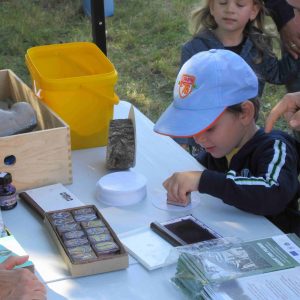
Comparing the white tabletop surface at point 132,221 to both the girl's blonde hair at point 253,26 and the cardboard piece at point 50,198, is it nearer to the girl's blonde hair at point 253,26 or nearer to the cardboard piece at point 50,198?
the cardboard piece at point 50,198

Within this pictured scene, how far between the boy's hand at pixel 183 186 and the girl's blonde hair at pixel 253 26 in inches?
41.7

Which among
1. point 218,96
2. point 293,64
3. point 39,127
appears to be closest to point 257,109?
point 218,96

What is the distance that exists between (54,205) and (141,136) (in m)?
0.54

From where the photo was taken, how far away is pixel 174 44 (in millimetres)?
4578

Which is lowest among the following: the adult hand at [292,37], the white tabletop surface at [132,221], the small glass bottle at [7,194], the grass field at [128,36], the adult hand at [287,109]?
A: the grass field at [128,36]

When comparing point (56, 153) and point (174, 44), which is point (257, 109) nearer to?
point (56, 153)

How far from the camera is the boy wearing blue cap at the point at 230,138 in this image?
1501 mm

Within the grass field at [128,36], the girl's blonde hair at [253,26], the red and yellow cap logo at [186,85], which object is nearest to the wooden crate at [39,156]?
the red and yellow cap logo at [186,85]

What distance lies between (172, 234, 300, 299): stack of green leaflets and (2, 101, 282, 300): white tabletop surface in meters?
0.05

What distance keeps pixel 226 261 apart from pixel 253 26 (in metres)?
1.54

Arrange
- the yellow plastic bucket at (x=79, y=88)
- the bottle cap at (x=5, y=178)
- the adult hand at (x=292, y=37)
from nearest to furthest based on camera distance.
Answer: the bottle cap at (x=5, y=178) → the yellow plastic bucket at (x=79, y=88) → the adult hand at (x=292, y=37)

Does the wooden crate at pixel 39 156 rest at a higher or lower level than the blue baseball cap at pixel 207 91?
lower

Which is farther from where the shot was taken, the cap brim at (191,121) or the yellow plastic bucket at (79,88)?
the yellow plastic bucket at (79,88)

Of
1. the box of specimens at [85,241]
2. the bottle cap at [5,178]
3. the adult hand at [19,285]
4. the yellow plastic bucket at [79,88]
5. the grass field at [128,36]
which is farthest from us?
the grass field at [128,36]
